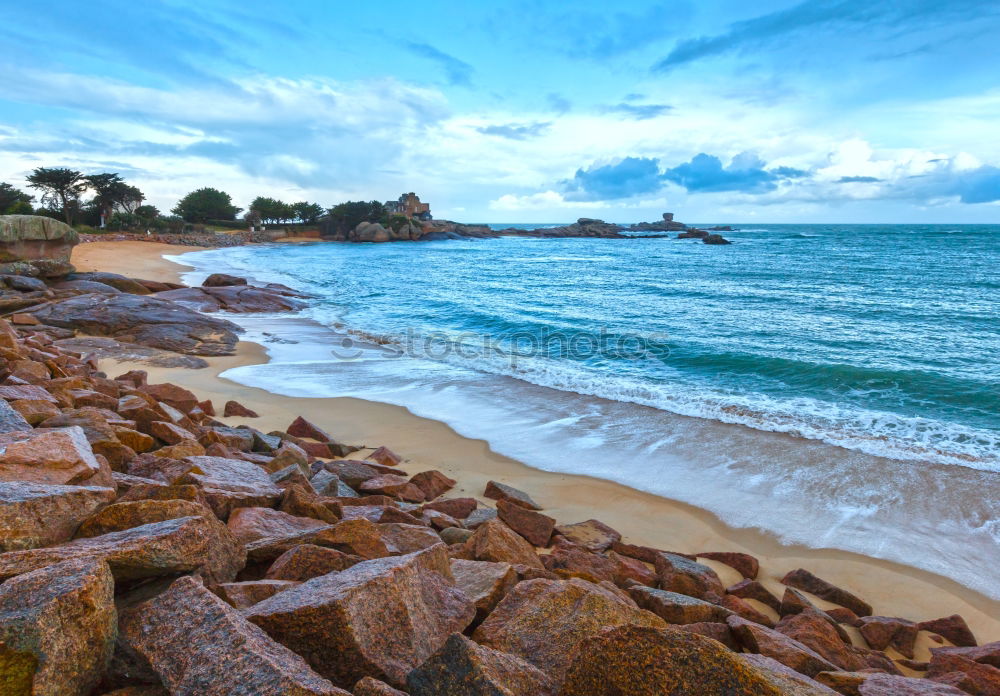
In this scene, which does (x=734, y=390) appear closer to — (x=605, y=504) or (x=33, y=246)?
(x=605, y=504)

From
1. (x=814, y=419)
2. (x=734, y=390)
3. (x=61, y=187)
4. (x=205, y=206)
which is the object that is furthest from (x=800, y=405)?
(x=205, y=206)

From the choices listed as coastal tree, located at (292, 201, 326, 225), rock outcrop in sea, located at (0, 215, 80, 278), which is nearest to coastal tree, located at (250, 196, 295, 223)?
coastal tree, located at (292, 201, 326, 225)

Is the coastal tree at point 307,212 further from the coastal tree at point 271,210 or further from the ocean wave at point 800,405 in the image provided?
the ocean wave at point 800,405

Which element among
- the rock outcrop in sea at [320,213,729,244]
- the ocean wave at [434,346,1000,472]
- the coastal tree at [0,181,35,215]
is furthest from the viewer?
the rock outcrop in sea at [320,213,729,244]

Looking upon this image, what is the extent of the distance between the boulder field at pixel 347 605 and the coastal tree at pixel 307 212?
110 m

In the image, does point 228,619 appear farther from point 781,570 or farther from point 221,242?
point 221,242

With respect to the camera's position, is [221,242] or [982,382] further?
[221,242]

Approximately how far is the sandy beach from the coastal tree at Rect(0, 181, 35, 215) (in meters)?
56.9

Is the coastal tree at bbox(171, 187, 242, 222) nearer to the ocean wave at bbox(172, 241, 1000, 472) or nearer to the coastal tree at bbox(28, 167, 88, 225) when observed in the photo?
the coastal tree at bbox(28, 167, 88, 225)

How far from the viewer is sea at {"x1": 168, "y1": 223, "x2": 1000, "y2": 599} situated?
25.2ft

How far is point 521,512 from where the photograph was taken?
6152mm

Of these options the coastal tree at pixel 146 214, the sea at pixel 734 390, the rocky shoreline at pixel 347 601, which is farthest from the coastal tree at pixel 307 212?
the rocky shoreline at pixel 347 601

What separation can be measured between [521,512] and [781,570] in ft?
8.75

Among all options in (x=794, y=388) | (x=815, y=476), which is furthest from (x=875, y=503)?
(x=794, y=388)
